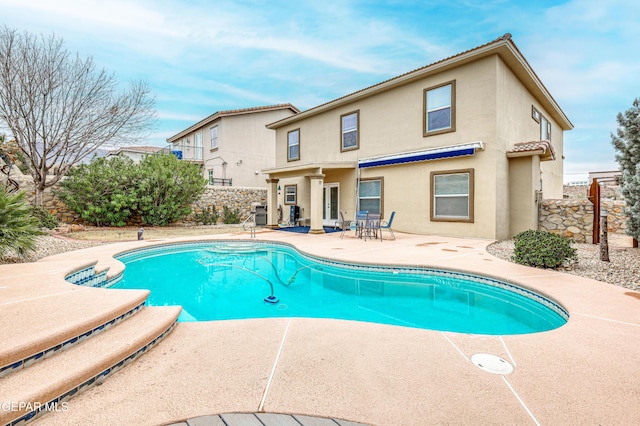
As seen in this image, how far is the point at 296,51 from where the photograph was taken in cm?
1806

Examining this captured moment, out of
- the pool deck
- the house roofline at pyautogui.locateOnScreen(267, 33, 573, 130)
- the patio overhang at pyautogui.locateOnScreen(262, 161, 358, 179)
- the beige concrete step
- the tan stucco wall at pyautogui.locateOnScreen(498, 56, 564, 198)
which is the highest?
the house roofline at pyautogui.locateOnScreen(267, 33, 573, 130)

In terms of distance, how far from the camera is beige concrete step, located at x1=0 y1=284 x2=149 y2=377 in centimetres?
259

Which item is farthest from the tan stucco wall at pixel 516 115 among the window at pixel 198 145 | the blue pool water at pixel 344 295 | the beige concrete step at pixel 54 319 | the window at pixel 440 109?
the window at pixel 198 145

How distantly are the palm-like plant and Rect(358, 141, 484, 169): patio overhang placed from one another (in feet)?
38.4

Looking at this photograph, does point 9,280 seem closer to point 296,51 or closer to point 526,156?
point 526,156

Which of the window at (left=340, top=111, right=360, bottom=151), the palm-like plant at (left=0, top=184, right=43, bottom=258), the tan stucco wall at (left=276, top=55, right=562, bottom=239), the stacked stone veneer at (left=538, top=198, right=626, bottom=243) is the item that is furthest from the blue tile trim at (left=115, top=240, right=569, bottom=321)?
the stacked stone veneer at (left=538, top=198, right=626, bottom=243)

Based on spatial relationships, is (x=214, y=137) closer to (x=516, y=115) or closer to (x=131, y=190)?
(x=131, y=190)

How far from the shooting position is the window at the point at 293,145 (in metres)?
18.2

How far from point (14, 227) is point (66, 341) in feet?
19.6

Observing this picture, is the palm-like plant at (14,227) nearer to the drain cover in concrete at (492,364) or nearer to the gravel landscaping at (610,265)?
the drain cover in concrete at (492,364)

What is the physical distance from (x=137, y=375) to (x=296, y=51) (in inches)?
747

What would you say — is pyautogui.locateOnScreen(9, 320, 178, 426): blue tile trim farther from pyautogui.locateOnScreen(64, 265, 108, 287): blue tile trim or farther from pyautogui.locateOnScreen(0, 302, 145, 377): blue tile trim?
pyautogui.locateOnScreen(64, 265, 108, 287): blue tile trim

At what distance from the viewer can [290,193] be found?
63.2 feet

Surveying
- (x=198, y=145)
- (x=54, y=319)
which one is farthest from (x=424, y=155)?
(x=198, y=145)
